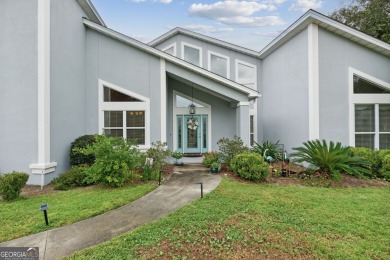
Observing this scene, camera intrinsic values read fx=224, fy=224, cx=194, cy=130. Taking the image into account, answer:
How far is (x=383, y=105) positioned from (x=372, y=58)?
2134 mm

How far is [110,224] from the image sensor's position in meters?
4.45

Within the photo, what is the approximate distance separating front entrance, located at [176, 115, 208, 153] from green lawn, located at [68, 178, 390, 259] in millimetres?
6564

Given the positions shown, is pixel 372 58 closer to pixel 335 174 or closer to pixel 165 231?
pixel 335 174

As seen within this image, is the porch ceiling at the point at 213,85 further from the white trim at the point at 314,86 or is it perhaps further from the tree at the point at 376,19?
the tree at the point at 376,19

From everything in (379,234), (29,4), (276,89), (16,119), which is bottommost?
(379,234)

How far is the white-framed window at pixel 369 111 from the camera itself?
9836 millimetres

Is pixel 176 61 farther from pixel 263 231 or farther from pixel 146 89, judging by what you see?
pixel 263 231

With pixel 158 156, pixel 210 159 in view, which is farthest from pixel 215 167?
pixel 158 156

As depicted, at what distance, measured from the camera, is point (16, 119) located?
7.59 metres

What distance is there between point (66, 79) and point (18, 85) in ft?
5.13

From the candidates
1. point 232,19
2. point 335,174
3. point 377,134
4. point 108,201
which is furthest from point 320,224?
point 232,19

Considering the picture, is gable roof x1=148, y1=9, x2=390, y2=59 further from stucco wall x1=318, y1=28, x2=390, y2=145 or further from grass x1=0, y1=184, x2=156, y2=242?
grass x1=0, y1=184, x2=156, y2=242

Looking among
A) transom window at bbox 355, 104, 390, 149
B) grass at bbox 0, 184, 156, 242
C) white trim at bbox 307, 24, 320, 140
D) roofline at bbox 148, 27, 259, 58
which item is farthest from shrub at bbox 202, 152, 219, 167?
roofline at bbox 148, 27, 259, 58

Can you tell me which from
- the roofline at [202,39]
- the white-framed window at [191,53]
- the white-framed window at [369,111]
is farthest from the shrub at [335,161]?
the white-framed window at [191,53]
